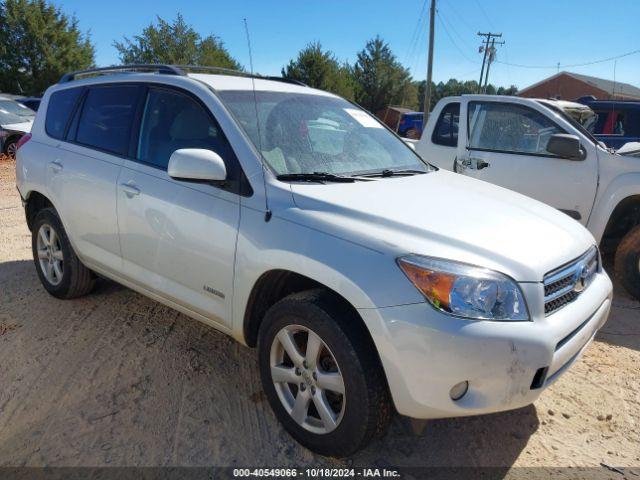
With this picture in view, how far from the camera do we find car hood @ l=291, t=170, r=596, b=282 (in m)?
2.12

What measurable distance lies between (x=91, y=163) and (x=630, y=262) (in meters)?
4.57

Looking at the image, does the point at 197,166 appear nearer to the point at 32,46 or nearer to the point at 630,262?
the point at 630,262

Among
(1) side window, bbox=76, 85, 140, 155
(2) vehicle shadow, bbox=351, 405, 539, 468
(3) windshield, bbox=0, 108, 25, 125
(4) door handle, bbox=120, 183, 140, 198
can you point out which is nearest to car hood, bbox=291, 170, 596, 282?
(2) vehicle shadow, bbox=351, 405, 539, 468

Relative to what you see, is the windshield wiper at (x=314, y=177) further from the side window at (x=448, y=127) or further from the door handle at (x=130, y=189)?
the side window at (x=448, y=127)

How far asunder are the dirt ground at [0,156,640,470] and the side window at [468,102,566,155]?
6.98 feet

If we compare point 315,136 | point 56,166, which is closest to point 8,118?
point 56,166

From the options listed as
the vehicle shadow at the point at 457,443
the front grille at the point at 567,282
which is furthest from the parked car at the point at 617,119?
the vehicle shadow at the point at 457,443

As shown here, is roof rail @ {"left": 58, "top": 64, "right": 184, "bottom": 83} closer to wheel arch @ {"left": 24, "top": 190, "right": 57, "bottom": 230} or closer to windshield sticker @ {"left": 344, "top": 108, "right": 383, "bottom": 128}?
wheel arch @ {"left": 24, "top": 190, "right": 57, "bottom": 230}

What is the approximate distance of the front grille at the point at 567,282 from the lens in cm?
221

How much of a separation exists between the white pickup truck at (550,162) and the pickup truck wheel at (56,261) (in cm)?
384

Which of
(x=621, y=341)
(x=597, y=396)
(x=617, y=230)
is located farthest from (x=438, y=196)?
(x=617, y=230)

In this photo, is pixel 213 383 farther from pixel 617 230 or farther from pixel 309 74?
pixel 309 74

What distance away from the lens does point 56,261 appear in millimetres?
4023

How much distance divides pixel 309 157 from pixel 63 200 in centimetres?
207
